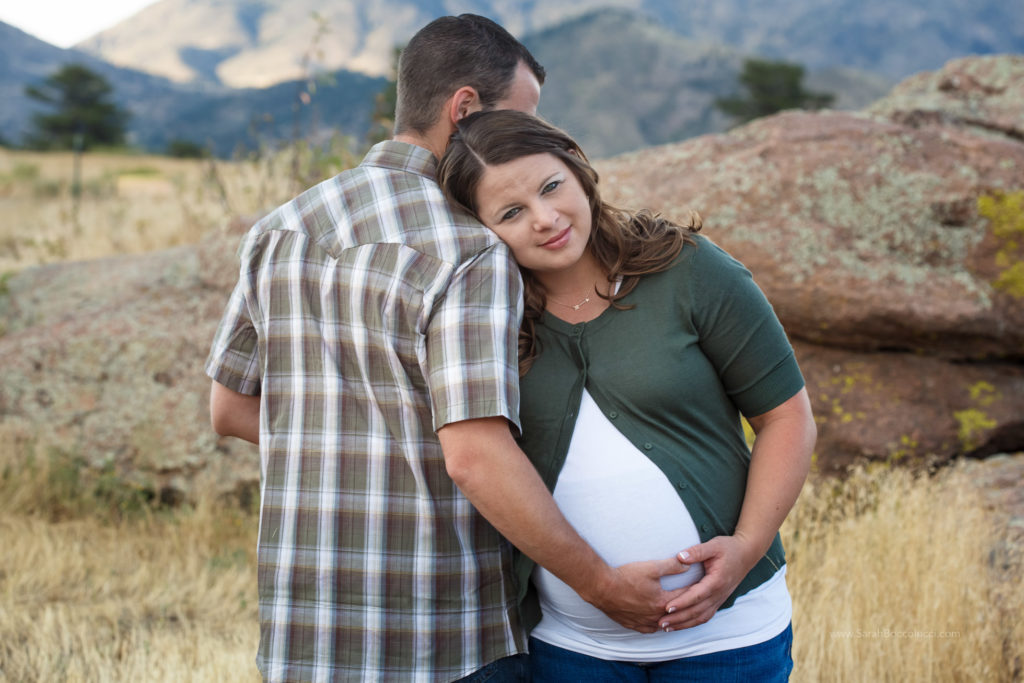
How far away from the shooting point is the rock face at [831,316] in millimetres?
3994

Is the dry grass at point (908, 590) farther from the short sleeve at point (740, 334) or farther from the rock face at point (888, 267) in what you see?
the short sleeve at point (740, 334)

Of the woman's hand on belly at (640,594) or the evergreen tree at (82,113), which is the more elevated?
the woman's hand on belly at (640,594)

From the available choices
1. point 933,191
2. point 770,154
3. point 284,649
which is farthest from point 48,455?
point 933,191

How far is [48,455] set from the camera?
14.1 ft

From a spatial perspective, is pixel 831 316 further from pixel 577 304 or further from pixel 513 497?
pixel 513 497

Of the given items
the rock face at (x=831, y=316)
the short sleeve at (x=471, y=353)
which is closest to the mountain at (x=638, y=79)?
the rock face at (x=831, y=316)

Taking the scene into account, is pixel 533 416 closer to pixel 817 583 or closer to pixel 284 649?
pixel 284 649

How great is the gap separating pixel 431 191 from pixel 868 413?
10.4 ft

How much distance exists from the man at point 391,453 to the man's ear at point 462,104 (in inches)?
5.3

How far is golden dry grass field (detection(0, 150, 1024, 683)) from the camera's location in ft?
9.41

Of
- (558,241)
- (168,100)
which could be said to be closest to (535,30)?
(168,100)

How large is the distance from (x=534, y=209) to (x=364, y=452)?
1.89 ft

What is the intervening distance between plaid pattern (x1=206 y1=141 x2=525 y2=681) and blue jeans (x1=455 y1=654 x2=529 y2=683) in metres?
0.03

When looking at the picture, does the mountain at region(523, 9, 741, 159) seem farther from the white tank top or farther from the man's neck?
the white tank top
